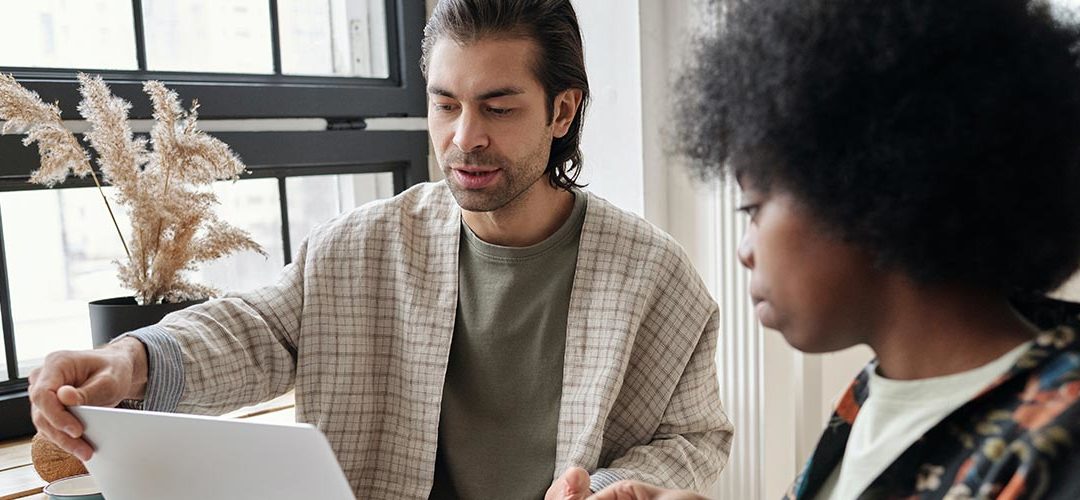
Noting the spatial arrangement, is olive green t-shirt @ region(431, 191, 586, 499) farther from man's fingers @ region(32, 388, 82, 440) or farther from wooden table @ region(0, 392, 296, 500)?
man's fingers @ region(32, 388, 82, 440)

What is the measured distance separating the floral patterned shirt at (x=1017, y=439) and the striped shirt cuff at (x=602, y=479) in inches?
24.0

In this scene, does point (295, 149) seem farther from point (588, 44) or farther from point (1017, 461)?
point (1017, 461)

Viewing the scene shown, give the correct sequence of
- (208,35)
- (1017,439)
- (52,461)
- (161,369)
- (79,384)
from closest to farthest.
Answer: (1017,439) → (79,384) → (161,369) → (52,461) → (208,35)

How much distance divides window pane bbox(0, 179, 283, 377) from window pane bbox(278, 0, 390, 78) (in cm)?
30

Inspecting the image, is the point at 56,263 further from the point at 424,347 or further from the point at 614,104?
the point at 614,104

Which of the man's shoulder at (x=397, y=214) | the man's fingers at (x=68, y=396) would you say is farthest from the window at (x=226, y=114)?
the man's fingers at (x=68, y=396)

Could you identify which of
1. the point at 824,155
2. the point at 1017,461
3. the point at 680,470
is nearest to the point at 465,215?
the point at 680,470

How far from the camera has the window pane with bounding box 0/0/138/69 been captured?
164cm

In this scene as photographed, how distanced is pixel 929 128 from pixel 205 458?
0.71 meters

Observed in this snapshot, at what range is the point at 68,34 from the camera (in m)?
1.69

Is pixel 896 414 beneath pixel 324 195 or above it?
beneath

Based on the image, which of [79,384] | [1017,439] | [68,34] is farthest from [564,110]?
[1017,439]

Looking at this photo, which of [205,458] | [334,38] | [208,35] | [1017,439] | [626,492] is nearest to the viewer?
[1017,439]

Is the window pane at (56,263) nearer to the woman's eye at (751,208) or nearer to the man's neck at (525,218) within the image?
the man's neck at (525,218)
